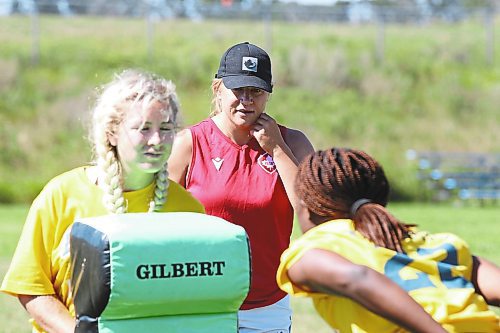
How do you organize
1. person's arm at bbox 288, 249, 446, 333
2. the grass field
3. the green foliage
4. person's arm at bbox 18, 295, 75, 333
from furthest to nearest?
the green foliage → the grass field → person's arm at bbox 18, 295, 75, 333 → person's arm at bbox 288, 249, 446, 333

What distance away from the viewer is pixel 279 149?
4641mm

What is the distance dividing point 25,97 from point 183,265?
25.1 metres

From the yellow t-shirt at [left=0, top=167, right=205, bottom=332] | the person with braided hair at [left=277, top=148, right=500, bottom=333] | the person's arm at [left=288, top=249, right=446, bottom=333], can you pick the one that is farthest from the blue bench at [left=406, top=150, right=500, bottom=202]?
the person's arm at [left=288, top=249, right=446, bottom=333]

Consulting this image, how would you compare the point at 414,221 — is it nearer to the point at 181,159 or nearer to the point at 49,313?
the point at 181,159

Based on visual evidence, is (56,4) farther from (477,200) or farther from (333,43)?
(477,200)

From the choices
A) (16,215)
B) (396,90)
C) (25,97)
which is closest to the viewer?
(16,215)

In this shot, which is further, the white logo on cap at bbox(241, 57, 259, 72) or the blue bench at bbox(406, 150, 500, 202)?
the blue bench at bbox(406, 150, 500, 202)

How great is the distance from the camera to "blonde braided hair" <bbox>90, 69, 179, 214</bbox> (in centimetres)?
353

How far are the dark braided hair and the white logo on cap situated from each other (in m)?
1.44

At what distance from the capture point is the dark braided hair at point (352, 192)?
3109 millimetres

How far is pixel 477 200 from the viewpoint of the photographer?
78.5ft

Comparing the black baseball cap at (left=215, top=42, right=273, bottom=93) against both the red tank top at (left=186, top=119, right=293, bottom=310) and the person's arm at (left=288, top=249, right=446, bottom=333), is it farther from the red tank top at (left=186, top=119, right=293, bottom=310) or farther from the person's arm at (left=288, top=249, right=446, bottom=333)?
the person's arm at (left=288, top=249, right=446, bottom=333)

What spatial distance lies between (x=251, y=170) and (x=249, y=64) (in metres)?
0.46

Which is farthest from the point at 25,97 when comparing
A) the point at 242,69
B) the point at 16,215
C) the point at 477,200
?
the point at 242,69
